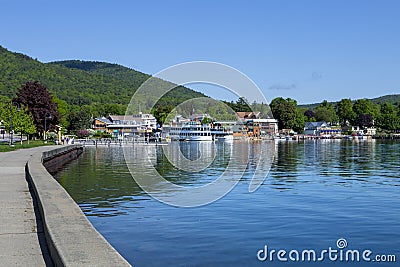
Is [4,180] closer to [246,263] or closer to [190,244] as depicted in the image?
[190,244]

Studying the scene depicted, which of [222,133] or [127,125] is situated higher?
[127,125]

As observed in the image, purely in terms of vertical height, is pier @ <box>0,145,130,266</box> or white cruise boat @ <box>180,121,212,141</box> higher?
white cruise boat @ <box>180,121,212,141</box>

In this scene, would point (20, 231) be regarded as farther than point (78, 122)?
No

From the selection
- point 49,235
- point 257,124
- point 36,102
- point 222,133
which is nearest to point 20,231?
point 49,235

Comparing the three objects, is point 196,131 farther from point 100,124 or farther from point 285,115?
point 285,115

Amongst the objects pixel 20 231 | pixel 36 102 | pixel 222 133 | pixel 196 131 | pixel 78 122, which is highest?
pixel 36 102

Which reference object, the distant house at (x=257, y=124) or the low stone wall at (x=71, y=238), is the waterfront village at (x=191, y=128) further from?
the low stone wall at (x=71, y=238)

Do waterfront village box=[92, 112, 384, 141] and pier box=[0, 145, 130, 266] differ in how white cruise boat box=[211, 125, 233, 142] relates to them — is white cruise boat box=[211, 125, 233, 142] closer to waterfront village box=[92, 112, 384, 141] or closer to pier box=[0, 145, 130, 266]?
waterfront village box=[92, 112, 384, 141]

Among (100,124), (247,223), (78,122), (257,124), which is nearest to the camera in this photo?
(247,223)

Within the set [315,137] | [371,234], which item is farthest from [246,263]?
[315,137]

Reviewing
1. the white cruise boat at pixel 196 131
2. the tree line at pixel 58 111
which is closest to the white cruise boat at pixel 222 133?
the tree line at pixel 58 111

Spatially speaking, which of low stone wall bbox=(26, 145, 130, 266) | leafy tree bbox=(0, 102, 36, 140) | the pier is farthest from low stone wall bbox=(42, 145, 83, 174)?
low stone wall bbox=(26, 145, 130, 266)

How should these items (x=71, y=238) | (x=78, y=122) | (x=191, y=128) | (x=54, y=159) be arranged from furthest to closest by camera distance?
(x=191, y=128) → (x=78, y=122) → (x=54, y=159) → (x=71, y=238)

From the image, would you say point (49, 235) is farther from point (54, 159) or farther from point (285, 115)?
point (285, 115)
